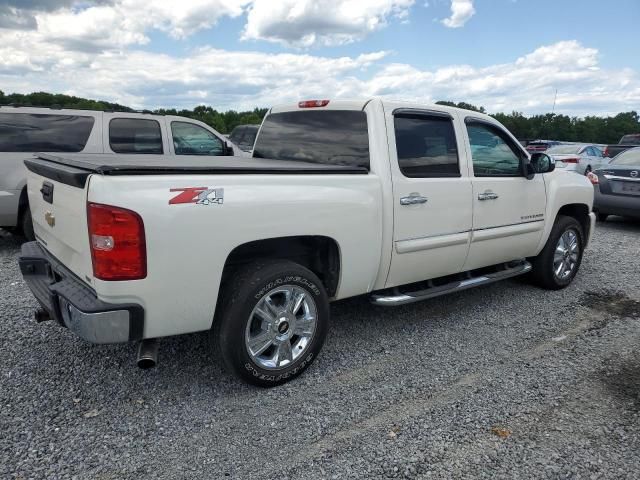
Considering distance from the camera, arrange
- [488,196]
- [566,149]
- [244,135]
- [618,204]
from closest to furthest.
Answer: [488,196] < [618,204] < [244,135] < [566,149]

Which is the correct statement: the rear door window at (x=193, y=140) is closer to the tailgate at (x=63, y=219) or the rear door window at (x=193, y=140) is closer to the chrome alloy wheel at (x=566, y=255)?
the tailgate at (x=63, y=219)

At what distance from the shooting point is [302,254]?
11.7ft

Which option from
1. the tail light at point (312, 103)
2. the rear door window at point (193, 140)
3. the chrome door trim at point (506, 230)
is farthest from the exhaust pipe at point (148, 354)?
the rear door window at point (193, 140)

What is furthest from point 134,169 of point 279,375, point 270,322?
point 279,375

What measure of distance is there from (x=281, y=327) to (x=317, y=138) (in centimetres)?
168

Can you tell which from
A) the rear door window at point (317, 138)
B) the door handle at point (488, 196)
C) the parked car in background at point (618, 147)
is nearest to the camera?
the rear door window at point (317, 138)

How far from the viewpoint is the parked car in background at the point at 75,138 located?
6285mm

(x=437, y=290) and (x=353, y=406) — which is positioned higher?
(x=437, y=290)

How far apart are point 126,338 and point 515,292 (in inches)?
161

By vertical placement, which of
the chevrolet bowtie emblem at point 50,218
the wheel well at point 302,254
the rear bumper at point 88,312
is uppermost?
the chevrolet bowtie emblem at point 50,218

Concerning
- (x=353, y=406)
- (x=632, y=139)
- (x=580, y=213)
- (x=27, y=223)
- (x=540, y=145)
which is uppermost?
(x=632, y=139)

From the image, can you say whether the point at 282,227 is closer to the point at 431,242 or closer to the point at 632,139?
the point at 431,242

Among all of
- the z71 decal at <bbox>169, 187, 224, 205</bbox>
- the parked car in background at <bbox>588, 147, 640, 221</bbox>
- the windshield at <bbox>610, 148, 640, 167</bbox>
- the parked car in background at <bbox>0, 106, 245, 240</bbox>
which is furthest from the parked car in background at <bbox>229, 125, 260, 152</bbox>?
the z71 decal at <bbox>169, 187, 224, 205</bbox>

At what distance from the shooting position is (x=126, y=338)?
8.80ft
